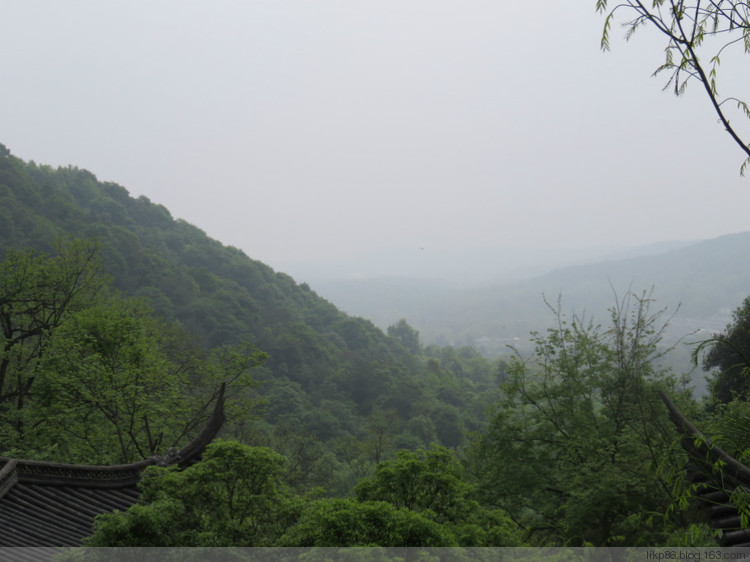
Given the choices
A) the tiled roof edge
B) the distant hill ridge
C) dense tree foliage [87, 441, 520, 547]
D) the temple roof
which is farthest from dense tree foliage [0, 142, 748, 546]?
the distant hill ridge

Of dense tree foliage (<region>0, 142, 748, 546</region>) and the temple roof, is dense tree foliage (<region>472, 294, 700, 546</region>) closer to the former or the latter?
dense tree foliage (<region>0, 142, 748, 546</region>)

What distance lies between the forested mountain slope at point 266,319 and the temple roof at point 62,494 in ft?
80.7

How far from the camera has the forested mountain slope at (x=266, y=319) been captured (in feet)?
148

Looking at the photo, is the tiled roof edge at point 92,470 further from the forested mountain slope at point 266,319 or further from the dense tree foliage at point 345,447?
the forested mountain slope at point 266,319

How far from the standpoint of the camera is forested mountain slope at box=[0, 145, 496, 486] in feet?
148

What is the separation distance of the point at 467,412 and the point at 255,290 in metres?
31.9

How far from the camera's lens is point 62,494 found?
6730mm

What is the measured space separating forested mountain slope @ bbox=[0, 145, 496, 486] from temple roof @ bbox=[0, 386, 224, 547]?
24586 millimetres

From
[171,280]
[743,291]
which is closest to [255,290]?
[171,280]

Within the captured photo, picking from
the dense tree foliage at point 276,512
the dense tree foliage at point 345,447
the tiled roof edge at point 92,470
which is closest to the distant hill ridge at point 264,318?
the dense tree foliage at point 345,447

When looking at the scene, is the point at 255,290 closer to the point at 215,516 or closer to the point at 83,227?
the point at 83,227

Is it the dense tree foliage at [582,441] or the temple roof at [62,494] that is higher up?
the temple roof at [62,494]

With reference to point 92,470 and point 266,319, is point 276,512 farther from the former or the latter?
point 266,319

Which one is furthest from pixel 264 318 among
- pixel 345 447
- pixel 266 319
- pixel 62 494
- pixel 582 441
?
pixel 62 494
